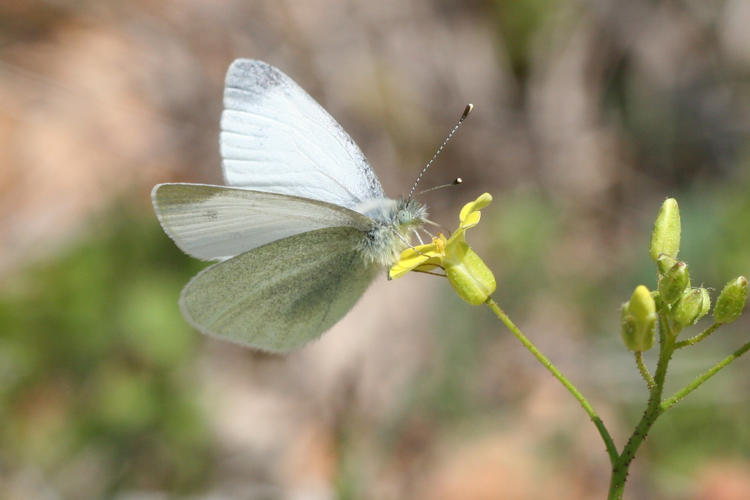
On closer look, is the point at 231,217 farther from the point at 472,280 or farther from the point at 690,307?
the point at 690,307

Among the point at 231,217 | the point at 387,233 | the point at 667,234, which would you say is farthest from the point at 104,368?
the point at 667,234

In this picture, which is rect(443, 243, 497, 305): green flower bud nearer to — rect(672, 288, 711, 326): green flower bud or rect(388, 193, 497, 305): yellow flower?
rect(388, 193, 497, 305): yellow flower

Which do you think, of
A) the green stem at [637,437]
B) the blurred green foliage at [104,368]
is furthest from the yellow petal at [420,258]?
the blurred green foliage at [104,368]

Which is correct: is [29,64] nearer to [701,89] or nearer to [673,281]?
[701,89]

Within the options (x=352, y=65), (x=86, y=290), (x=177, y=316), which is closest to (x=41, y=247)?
(x=86, y=290)

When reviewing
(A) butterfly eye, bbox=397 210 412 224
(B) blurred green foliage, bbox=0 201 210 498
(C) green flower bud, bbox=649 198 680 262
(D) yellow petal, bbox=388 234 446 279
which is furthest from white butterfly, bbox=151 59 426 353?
(B) blurred green foliage, bbox=0 201 210 498
